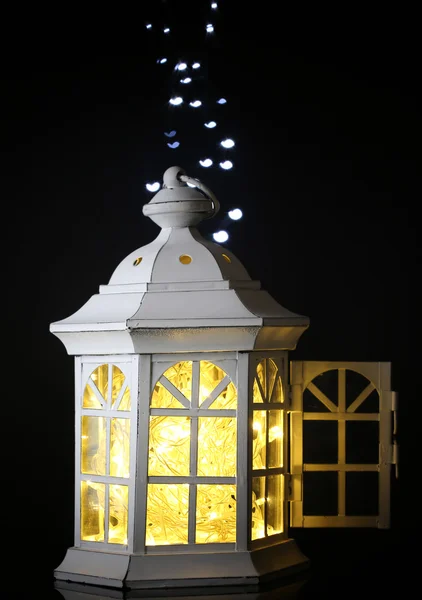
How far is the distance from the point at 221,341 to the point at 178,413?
0.90ft

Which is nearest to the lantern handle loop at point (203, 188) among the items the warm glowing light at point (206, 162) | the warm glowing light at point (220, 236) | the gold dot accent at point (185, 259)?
the gold dot accent at point (185, 259)

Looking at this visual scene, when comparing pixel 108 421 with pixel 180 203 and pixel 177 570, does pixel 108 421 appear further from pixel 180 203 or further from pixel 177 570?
pixel 180 203

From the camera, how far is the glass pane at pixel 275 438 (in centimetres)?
473

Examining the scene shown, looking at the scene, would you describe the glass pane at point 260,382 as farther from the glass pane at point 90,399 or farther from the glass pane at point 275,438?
the glass pane at point 90,399

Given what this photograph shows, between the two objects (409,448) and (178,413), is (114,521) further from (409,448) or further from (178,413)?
(409,448)

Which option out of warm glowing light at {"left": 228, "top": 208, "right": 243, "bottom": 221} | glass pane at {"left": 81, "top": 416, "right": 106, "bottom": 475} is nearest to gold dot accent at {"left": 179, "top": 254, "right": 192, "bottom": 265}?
glass pane at {"left": 81, "top": 416, "right": 106, "bottom": 475}

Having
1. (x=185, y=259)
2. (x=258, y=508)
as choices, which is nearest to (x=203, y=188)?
(x=185, y=259)

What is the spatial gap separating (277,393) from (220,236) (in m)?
Answer: 1.95

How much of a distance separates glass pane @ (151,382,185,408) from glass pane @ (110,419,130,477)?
113 millimetres

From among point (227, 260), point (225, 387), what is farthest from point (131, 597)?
point (227, 260)

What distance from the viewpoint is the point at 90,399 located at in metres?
4.74

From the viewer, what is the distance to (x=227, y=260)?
188 inches

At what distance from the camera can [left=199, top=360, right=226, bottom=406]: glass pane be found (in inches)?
184

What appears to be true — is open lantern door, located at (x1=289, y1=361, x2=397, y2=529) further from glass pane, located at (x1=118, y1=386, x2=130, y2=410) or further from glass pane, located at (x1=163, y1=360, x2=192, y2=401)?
glass pane, located at (x1=118, y1=386, x2=130, y2=410)
